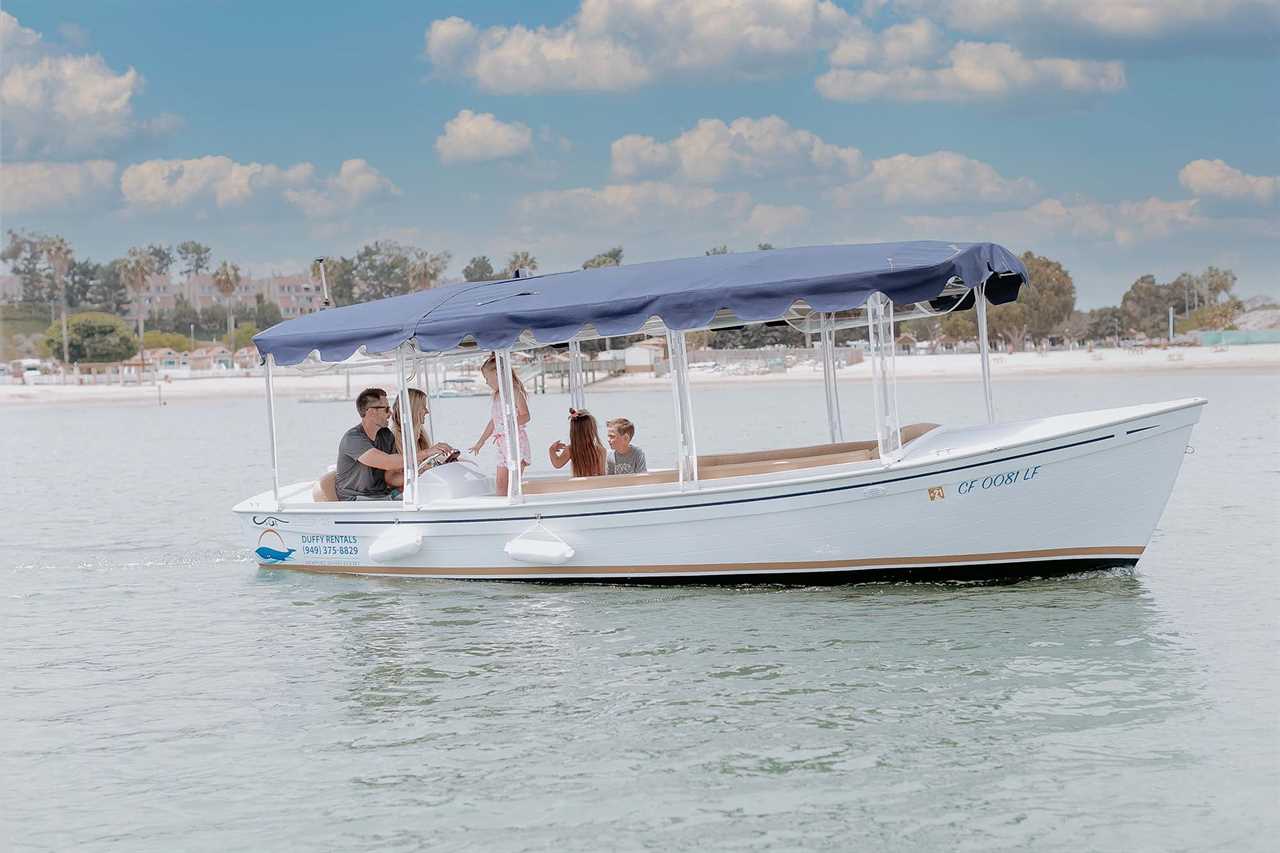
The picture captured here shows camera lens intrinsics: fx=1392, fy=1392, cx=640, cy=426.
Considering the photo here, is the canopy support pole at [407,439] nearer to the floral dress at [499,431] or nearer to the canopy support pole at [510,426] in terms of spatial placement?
the floral dress at [499,431]

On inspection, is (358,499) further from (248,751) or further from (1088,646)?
(1088,646)

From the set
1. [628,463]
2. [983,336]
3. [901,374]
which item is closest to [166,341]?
[901,374]

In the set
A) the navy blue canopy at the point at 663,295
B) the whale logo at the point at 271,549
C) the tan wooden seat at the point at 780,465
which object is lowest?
the whale logo at the point at 271,549

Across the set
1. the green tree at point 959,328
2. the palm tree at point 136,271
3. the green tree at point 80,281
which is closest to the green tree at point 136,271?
the palm tree at point 136,271

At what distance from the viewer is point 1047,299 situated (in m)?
129

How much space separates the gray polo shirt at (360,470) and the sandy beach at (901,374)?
7146 cm

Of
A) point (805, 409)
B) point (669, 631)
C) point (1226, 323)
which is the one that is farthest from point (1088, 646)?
point (1226, 323)

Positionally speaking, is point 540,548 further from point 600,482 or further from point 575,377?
point 575,377

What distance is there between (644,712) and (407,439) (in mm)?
4576

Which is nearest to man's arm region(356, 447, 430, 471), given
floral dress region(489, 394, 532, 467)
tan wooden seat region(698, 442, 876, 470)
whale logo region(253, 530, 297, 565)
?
floral dress region(489, 394, 532, 467)

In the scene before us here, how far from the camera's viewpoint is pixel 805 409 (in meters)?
56.8

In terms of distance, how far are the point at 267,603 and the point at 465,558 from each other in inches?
83.0

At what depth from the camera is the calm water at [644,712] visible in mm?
6969

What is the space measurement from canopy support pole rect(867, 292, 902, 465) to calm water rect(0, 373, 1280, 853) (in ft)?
4.43
